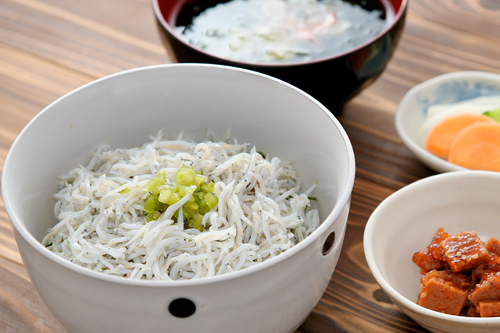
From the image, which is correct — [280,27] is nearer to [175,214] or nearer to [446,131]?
[446,131]

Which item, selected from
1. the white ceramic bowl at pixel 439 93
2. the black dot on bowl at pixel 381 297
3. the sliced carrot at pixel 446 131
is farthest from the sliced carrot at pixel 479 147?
the black dot on bowl at pixel 381 297

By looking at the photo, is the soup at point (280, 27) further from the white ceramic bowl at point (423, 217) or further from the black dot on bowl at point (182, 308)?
the black dot on bowl at point (182, 308)

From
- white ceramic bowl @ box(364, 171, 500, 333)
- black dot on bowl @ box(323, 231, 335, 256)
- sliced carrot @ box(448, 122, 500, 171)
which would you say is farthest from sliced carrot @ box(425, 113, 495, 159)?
black dot on bowl @ box(323, 231, 335, 256)

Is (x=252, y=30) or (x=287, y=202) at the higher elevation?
(x=252, y=30)

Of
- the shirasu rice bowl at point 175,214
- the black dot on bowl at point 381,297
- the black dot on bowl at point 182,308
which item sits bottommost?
the black dot on bowl at point 381,297

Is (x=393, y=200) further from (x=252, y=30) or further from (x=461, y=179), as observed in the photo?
(x=252, y=30)

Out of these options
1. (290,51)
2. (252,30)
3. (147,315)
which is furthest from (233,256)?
(252,30)
